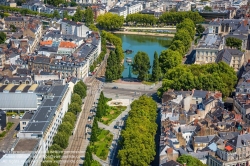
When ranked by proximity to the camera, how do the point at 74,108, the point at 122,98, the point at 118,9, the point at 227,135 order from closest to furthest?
the point at 227,135, the point at 74,108, the point at 122,98, the point at 118,9

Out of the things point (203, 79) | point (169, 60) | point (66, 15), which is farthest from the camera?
point (66, 15)

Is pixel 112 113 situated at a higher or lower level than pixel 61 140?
higher

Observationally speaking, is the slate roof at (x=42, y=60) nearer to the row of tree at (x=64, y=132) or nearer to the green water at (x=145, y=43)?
the row of tree at (x=64, y=132)

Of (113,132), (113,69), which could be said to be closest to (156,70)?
(113,69)

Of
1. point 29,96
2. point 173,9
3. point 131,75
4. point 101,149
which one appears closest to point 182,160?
point 101,149

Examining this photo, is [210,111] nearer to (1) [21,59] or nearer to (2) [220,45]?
(2) [220,45]

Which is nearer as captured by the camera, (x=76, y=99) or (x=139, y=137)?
(x=139, y=137)

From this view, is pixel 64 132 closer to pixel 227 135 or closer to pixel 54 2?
pixel 227 135

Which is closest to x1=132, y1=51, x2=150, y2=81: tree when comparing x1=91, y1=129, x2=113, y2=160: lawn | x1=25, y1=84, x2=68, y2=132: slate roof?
x1=25, y1=84, x2=68, y2=132: slate roof
